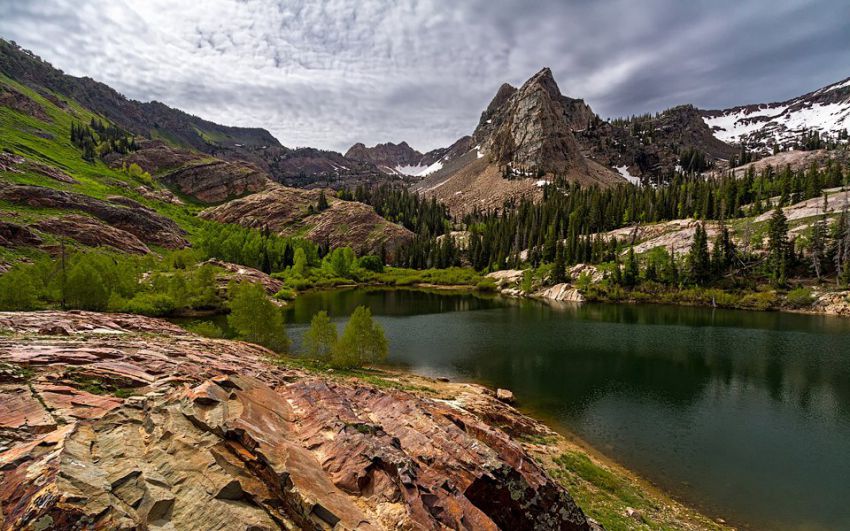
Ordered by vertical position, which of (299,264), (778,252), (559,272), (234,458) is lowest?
(234,458)

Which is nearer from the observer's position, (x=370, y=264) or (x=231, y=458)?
(x=231, y=458)

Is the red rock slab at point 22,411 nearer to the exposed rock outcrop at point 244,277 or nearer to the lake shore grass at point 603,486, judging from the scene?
the lake shore grass at point 603,486

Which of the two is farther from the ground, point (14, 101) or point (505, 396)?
point (14, 101)

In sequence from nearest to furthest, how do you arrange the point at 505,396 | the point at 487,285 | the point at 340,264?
1. the point at 505,396
2. the point at 487,285
3. the point at 340,264

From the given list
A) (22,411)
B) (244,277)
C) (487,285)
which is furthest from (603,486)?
(487,285)

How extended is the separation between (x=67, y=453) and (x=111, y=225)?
153058 mm

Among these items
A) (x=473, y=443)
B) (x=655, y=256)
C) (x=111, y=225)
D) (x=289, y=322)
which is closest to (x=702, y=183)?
(x=655, y=256)

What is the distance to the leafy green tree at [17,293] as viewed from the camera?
45719mm

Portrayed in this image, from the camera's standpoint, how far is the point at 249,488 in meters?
8.76

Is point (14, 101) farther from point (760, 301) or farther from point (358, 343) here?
point (760, 301)

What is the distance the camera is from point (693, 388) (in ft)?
137

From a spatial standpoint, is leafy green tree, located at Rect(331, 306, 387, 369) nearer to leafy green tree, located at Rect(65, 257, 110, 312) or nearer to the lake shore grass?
the lake shore grass

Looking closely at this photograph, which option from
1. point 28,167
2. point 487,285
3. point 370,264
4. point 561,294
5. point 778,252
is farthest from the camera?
point 370,264

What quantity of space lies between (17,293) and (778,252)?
159m
